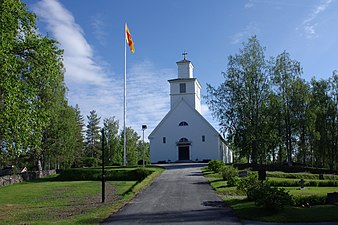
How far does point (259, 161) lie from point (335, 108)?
1151cm

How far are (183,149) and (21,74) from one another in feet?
117

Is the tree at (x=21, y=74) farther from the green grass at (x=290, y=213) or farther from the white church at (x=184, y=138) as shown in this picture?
the white church at (x=184, y=138)

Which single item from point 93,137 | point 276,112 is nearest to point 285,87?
point 276,112

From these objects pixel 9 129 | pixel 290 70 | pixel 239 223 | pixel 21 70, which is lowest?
pixel 239 223

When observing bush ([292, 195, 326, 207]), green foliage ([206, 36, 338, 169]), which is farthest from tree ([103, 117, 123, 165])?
bush ([292, 195, 326, 207])

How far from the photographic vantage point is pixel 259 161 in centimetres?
4234

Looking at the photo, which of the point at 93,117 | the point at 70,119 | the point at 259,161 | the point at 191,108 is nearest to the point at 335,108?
the point at 259,161

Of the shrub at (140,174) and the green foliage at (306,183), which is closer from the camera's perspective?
the green foliage at (306,183)

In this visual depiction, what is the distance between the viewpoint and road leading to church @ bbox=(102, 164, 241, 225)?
12.3 meters

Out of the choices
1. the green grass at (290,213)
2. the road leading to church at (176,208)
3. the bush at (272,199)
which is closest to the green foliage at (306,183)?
the road leading to church at (176,208)

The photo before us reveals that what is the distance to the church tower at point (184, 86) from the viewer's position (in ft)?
175

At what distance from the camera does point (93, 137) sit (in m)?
78.4

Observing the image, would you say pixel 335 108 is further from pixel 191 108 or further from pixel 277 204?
pixel 277 204

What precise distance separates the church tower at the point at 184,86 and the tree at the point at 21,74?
37227 mm
